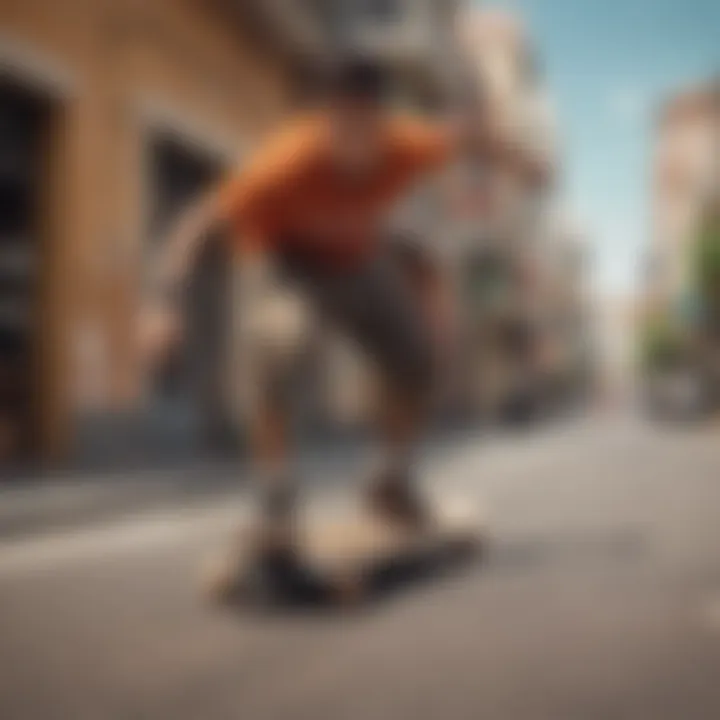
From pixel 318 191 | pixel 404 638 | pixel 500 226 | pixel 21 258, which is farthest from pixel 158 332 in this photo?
pixel 500 226

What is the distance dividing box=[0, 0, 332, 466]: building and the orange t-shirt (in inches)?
110

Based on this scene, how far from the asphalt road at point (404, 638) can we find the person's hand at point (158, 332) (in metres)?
0.40

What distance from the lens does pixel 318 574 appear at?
184cm

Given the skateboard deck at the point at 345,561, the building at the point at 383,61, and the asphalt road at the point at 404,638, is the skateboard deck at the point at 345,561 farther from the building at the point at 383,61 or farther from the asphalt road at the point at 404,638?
the building at the point at 383,61

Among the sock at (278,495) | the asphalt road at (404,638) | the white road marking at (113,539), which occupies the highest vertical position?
the sock at (278,495)

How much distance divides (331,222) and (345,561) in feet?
1.94

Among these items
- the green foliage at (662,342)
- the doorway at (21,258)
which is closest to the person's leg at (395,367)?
the green foliage at (662,342)

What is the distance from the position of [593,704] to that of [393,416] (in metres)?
1.09

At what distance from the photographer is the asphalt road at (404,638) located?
1.19m

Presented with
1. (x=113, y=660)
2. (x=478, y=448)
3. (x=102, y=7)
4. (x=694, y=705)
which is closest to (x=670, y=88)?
(x=694, y=705)

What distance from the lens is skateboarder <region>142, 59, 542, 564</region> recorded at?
179 cm

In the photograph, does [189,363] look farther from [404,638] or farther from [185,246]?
[404,638]

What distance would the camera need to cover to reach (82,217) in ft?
17.1

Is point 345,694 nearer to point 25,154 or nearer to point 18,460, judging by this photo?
point 18,460
